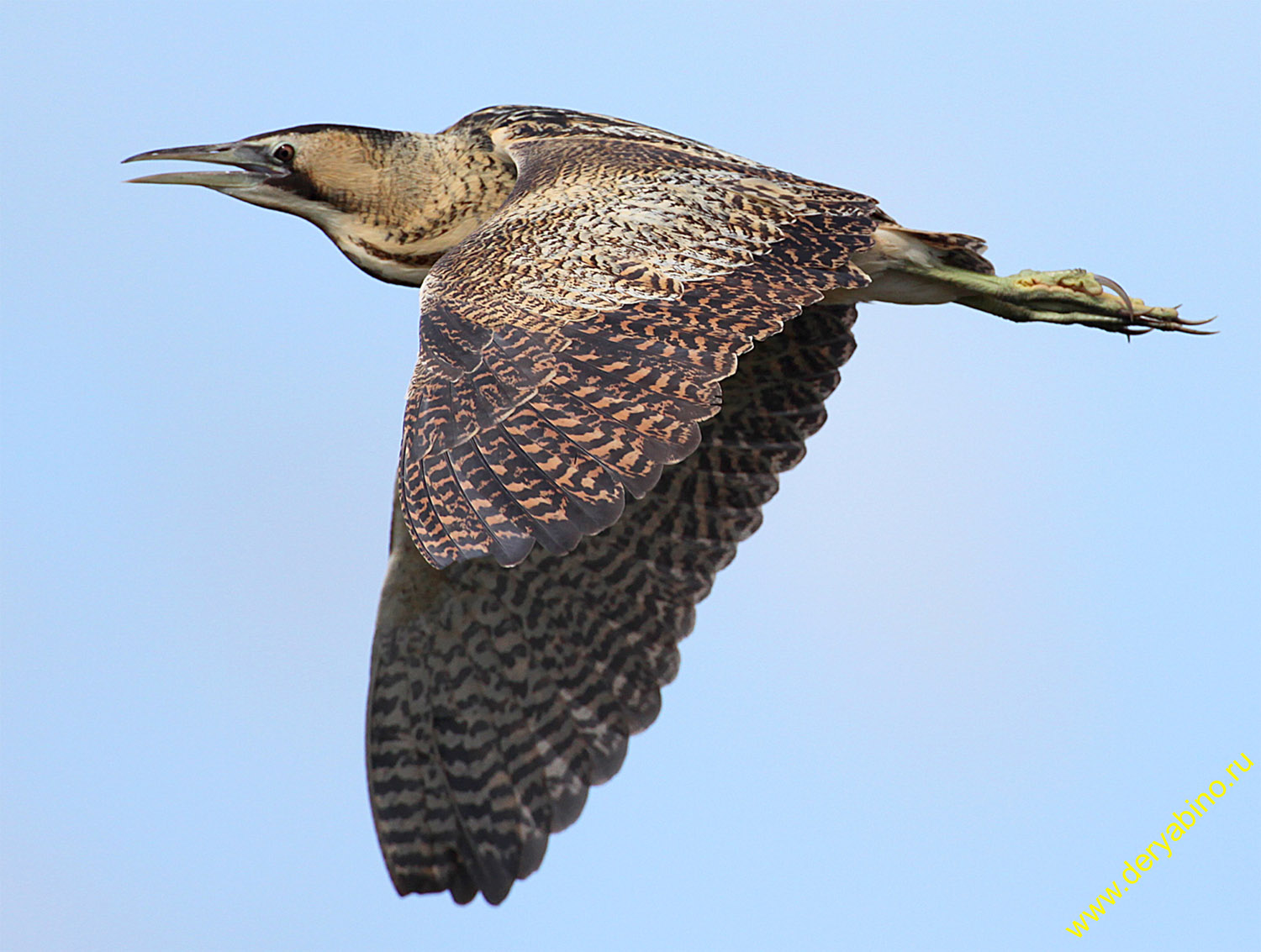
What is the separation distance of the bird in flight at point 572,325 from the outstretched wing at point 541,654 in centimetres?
1

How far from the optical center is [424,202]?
8.55m

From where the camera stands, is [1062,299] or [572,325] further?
[1062,299]

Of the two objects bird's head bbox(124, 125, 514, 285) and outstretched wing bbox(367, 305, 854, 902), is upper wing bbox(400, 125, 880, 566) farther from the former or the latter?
outstretched wing bbox(367, 305, 854, 902)

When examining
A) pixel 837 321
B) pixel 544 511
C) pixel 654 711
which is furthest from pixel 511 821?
pixel 544 511

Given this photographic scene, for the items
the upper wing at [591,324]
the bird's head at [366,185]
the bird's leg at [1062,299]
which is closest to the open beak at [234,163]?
the bird's head at [366,185]

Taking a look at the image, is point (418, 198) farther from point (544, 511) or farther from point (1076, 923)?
point (1076, 923)

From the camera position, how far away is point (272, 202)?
8750mm

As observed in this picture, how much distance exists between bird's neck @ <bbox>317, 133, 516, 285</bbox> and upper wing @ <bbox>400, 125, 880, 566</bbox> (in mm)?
587

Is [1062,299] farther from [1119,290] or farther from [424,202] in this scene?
[424,202]

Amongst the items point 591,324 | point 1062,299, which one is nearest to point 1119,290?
point 1062,299

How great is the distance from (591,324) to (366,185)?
2.40 meters

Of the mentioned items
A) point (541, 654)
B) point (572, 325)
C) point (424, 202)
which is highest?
point (424, 202)

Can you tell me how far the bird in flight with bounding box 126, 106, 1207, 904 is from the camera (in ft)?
22.6

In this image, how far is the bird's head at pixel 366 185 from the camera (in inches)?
336
